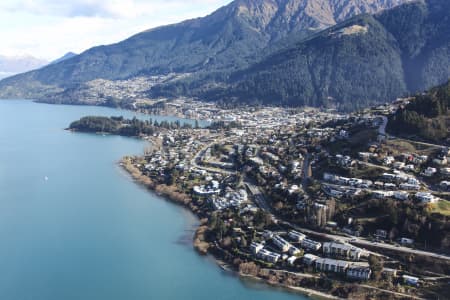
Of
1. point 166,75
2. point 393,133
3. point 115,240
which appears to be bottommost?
point 115,240

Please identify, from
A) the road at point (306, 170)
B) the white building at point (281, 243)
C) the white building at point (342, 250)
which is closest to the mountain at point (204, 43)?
the road at point (306, 170)

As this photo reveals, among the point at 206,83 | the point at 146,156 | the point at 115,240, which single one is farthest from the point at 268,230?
the point at 206,83

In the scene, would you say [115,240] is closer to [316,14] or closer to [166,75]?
[166,75]

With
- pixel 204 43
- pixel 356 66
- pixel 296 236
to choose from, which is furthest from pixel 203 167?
pixel 204 43

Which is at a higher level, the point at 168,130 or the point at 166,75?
the point at 166,75

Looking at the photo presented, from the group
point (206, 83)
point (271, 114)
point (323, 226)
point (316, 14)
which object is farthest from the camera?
point (316, 14)

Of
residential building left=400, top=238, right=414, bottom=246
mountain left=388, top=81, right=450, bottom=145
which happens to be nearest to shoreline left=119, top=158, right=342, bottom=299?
residential building left=400, top=238, right=414, bottom=246

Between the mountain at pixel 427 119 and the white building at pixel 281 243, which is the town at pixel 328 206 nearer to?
the white building at pixel 281 243

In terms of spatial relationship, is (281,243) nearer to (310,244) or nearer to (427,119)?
(310,244)
